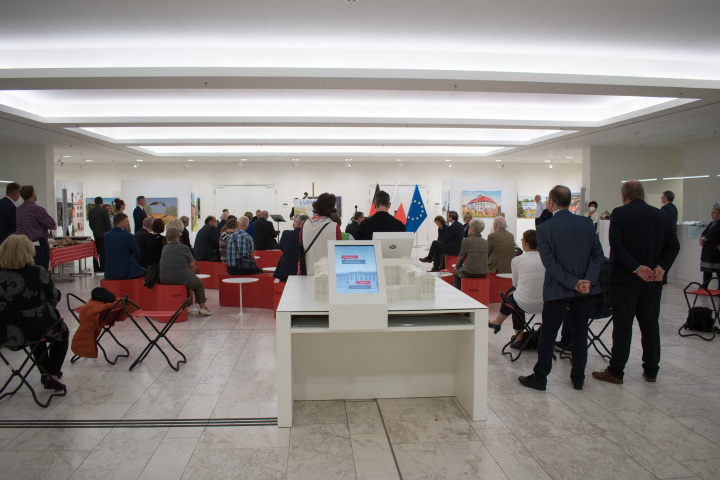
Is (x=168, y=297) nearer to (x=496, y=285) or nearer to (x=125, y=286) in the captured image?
(x=125, y=286)

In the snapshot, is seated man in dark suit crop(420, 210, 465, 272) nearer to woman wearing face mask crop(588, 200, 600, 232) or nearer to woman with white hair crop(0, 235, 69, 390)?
woman wearing face mask crop(588, 200, 600, 232)

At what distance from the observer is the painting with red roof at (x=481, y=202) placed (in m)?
15.8

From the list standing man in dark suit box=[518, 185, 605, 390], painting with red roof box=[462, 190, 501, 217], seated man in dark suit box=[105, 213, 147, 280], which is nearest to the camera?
standing man in dark suit box=[518, 185, 605, 390]

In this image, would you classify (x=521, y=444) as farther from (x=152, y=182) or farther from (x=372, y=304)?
(x=152, y=182)

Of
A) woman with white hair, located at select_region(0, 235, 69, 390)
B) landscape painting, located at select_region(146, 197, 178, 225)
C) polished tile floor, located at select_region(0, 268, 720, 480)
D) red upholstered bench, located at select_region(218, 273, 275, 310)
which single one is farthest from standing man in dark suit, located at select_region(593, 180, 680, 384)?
landscape painting, located at select_region(146, 197, 178, 225)

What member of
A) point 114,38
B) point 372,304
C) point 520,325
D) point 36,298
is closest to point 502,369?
point 520,325

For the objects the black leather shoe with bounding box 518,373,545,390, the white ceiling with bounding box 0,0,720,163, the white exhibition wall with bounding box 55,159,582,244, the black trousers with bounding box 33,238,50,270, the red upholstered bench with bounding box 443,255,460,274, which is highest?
the white ceiling with bounding box 0,0,720,163

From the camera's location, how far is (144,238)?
7422mm

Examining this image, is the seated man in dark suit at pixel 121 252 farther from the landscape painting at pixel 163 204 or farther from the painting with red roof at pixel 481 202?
the painting with red roof at pixel 481 202

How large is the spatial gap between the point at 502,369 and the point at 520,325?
0.74m

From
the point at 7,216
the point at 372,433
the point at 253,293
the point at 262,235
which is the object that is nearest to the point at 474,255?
the point at 253,293

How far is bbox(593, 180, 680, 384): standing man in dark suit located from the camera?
13.0 feet

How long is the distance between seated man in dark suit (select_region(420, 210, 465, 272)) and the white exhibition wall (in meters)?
7.62

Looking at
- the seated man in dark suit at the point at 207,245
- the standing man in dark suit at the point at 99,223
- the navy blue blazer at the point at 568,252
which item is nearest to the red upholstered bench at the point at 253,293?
the seated man in dark suit at the point at 207,245
